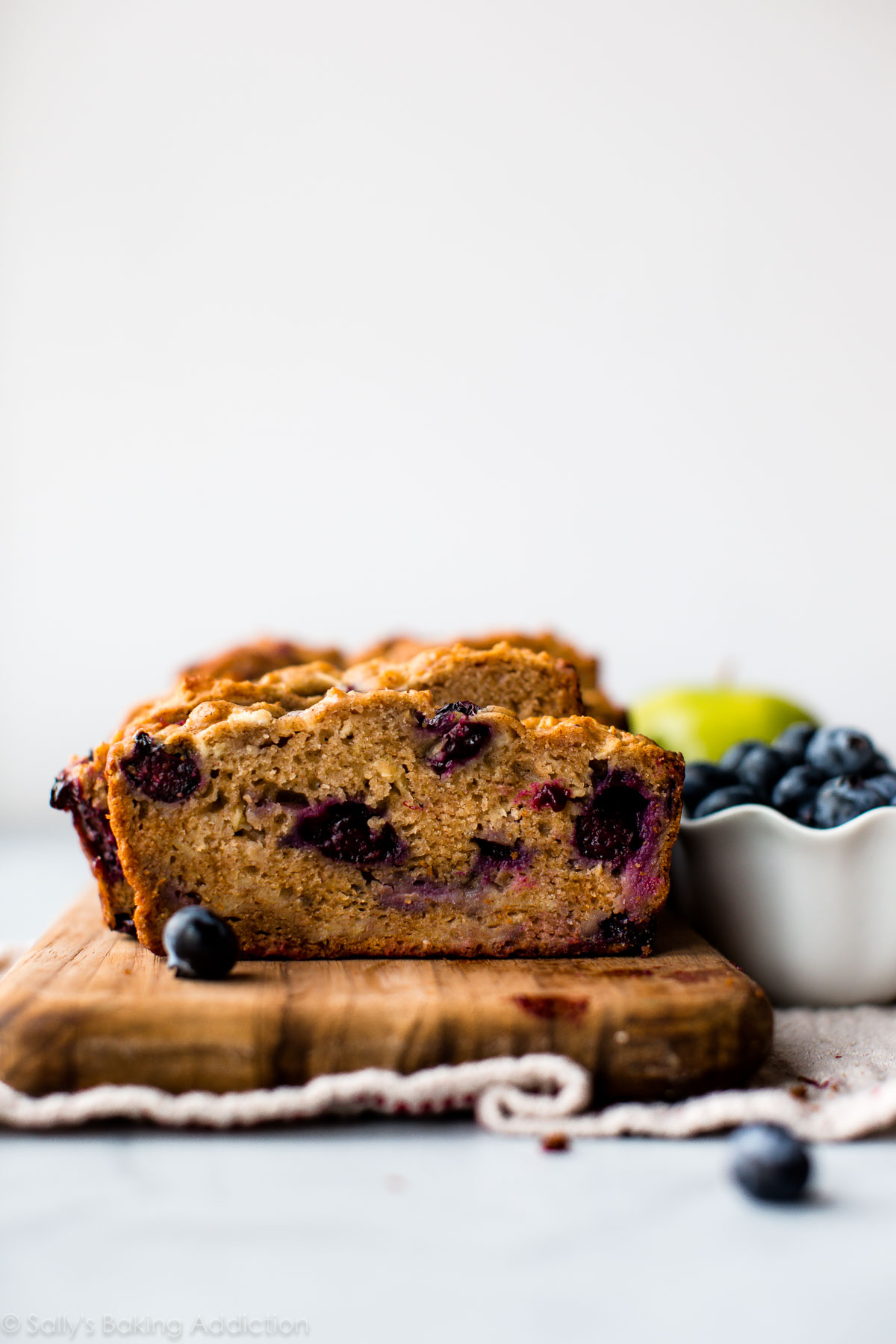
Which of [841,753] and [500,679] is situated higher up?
[500,679]

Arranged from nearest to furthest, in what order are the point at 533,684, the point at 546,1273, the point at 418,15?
the point at 546,1273
the point at 533,684
the point at 418,15

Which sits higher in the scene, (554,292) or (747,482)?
(554,292)

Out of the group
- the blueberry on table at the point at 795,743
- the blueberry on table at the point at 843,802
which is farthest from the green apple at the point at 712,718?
the blueberry on table at the point at 843,802

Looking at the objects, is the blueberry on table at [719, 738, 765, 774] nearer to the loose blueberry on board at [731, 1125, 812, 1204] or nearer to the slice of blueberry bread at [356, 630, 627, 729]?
the slice of blueberry bread at [356, 630, 627, 729]

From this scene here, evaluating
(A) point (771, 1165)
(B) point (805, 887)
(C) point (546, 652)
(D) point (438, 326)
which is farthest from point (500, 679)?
(D) point (438, 326)

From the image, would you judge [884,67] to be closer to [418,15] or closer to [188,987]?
[418,15]

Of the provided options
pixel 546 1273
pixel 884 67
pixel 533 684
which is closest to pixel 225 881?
pixel 533 684

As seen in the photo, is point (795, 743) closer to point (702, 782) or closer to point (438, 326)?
point (702, 782)

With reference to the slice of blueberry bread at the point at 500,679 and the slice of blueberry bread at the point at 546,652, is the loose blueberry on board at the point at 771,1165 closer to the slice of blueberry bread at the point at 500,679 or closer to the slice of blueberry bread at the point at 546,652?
the slice of blueberry bread at the point at 500,679
